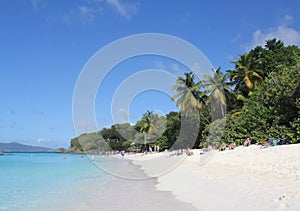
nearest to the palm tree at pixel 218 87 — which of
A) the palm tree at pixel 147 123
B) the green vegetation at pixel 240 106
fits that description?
the green vegetation at pixel 240 106

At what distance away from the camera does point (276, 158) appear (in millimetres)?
11719

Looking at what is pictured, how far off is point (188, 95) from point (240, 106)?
6.27 meters

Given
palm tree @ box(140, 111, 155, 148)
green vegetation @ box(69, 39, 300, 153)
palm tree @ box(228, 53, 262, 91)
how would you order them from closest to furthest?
green vegetation @ box(69, 39, 300, 153), palm tree @ box(228, 53, 262, 91), palm tree @ box(140, 111, 155, 148)

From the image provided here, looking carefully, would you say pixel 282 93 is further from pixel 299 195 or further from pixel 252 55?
pixel 252 55

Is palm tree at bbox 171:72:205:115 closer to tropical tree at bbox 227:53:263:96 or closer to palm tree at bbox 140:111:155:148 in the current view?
tropical tree at bbox 227:53:263:96

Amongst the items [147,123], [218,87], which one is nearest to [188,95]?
[218,87]

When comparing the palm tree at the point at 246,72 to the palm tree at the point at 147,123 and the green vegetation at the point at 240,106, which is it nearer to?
the green vegetation at the point at 240,106

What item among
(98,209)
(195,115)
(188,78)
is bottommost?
(98,209)

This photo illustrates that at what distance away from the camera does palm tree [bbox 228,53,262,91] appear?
→ 30.3 meters

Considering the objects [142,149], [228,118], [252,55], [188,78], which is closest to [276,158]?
[228,118]

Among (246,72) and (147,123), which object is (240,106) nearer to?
(246,72)

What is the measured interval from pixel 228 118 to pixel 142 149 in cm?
3738

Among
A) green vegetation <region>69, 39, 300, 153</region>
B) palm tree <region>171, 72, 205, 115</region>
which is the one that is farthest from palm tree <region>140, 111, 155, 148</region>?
palm tree <region>171, 72, 205, 115</region>

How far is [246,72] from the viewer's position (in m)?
30.5
